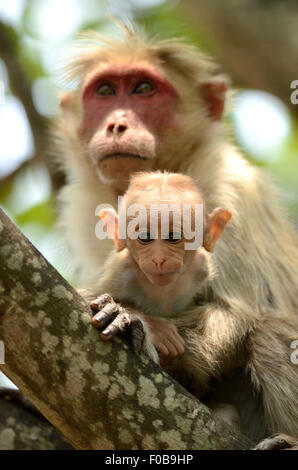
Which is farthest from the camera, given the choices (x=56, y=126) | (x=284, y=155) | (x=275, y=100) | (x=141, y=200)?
(x=284, y=155)

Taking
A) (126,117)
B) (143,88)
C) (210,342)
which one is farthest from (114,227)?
(143,88)

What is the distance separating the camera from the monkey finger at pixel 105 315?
177 inches

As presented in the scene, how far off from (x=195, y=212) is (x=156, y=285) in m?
0.59

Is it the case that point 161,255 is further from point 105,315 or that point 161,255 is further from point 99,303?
point 105,315

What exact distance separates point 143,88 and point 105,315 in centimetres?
345

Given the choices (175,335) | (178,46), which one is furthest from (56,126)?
(175,335)

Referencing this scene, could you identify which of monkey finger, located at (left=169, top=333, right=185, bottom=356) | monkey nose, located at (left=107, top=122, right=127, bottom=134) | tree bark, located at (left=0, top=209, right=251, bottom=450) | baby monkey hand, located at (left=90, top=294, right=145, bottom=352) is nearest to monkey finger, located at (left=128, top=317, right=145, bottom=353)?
baby monkey hand, located at (left=90, top=294, right=145, bottom=352)

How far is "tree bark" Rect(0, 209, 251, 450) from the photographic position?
171 inches

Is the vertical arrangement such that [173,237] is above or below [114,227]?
below

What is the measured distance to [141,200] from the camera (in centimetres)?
539

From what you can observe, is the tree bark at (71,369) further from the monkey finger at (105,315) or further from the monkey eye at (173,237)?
the monkey eye at (173,237)

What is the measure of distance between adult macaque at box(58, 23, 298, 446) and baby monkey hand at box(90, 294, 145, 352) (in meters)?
1.07

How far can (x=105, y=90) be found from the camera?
7.51 metres
